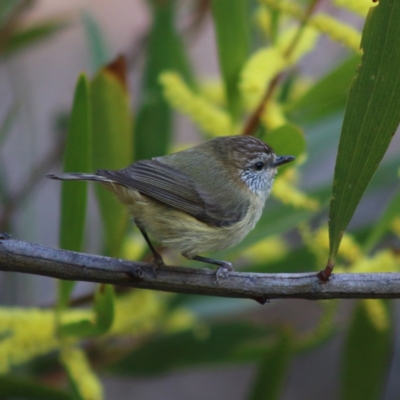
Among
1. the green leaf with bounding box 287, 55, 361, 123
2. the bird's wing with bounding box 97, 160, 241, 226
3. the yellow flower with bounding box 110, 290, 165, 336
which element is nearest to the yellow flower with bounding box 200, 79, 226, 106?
the green leaf with bounding box 287, 55, 361, 123

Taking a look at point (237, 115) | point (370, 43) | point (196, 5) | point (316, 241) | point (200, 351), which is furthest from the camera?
point (196, 5)

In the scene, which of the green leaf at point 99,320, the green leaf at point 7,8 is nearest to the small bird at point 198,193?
the green leaf at point 99,320

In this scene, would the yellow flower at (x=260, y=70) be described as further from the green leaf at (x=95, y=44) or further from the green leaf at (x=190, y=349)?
the green leaf at (x=190, y=349)

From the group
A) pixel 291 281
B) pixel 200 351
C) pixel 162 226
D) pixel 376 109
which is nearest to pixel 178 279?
pixel 291 281

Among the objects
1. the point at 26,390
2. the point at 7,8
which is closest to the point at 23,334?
the point at 26,390

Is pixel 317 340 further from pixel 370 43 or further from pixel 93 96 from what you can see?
pixel 370 43

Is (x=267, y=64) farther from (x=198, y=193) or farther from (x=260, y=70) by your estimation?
(x=198, y=193)
